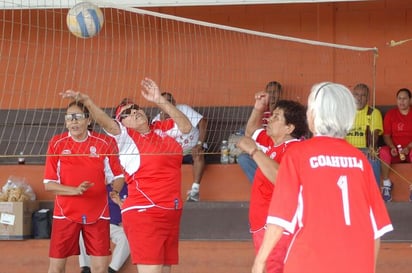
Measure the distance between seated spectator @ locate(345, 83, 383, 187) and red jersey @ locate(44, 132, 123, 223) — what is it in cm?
357

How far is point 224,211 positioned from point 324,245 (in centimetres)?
553

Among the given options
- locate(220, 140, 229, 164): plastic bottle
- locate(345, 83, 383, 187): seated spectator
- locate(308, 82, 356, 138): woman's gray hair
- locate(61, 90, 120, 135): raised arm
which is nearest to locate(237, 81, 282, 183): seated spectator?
locate(220, 140, 229, 164): plastic bottle

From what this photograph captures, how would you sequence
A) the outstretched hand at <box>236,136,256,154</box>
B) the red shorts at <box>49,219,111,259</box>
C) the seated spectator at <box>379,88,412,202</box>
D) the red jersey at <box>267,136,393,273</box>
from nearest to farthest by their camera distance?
1. the red jersey at <box>267,136,393,273</box>
2. the outstretched hand at <box>236,136,256,154</box>
3. the red shorts at <box>49,219,111,259</box>
4. the seated spectator at <box>379,88,412,202</box>

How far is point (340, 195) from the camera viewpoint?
4492 millimetres

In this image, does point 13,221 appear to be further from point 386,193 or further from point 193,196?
point 386,193

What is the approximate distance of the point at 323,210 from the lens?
447 centimetres

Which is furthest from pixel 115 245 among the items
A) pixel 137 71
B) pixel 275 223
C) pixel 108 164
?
pixel 275 223

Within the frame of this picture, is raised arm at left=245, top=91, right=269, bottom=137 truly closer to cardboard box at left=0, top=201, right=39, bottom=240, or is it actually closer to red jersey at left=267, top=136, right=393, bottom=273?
red jersey at left=267, top=136, right=393, bottom=273

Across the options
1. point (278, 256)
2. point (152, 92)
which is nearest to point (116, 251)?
point (152, 92)

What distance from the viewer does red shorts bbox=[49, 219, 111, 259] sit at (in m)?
7.68

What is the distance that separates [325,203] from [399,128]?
21.2ft

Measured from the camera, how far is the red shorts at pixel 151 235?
→ 6863 mm

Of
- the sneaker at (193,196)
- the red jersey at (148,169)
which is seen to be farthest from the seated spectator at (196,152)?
the red jersey at (148,169)

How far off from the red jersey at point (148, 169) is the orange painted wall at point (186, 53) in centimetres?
375
